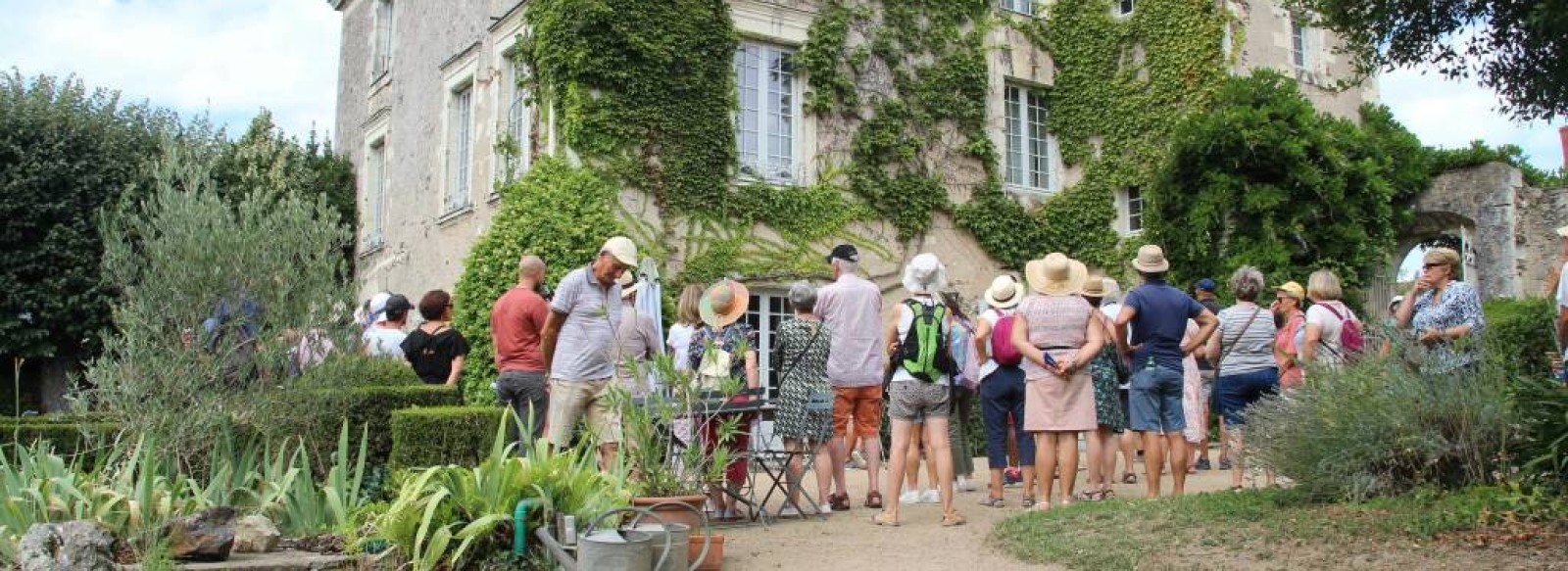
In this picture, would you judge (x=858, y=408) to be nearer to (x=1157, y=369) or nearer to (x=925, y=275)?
(x=925, y=275)

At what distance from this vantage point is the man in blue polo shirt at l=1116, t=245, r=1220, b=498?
738cm

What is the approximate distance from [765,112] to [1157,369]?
7162mm

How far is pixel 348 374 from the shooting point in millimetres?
6945

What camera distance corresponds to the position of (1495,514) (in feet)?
16.9

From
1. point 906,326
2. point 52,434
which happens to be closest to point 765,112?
point 906,326

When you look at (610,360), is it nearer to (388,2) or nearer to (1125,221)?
(1125,221)

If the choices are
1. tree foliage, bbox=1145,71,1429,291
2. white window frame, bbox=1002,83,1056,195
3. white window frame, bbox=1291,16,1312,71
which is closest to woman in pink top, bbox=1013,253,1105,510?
tree foliage, bbox=1145,71,1429,291

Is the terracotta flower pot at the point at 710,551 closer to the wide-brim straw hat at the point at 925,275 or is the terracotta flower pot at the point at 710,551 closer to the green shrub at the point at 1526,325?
the wide-brim straw hat at the point at 925,275

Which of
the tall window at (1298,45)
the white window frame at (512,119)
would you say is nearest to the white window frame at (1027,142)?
the tall window at (1298,45)

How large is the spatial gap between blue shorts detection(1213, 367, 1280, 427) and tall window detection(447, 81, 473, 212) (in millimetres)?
9846

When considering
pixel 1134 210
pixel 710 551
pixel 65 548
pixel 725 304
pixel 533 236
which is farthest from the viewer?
pixel 1134 210

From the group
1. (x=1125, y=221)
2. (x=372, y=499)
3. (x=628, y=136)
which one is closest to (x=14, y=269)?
(x=628, y=136)

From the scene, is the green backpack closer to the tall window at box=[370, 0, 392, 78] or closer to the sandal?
the sandal

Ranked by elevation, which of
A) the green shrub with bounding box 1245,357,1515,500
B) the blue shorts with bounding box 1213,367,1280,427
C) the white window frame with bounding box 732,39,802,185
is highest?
the white window frame with bounding box 732,39,802,185
